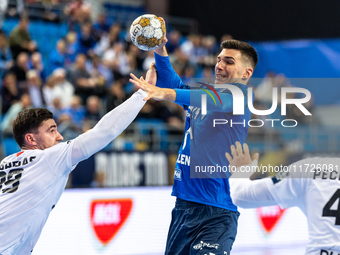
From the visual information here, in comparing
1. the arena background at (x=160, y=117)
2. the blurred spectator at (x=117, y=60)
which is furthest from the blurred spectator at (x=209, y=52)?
the blurred spectator at (x=117, y=60)

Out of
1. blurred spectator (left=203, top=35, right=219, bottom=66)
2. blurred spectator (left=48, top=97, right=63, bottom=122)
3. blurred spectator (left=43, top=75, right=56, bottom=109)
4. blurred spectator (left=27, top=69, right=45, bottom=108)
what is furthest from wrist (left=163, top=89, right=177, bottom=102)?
blurred spectator (left=203, top=35, right=219, bottom=66)

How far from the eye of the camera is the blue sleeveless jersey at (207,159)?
4043 millimetres

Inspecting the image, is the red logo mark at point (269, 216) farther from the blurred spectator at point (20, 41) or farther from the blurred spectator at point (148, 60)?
the blurred spectator at point (20, 41)

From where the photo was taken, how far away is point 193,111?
4305 millimetres

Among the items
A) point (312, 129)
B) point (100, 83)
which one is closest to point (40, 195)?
point (100, 83)

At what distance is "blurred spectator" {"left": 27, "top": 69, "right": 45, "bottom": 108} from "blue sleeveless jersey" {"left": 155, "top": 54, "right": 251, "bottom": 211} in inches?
285

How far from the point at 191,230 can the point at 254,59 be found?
175cm

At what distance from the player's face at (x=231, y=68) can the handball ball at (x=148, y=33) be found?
619mm

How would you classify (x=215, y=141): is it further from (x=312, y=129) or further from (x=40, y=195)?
(x=312, y=129)

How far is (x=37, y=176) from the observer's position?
3629 mm

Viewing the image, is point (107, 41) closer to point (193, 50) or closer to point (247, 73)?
point (193, 50)

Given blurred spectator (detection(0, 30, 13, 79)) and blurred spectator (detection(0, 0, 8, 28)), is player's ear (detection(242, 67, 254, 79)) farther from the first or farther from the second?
blurred spectator (detection(0, 0, 8, 28))

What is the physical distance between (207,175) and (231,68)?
3.36 ft

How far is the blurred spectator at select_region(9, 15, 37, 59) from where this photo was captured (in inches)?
462
